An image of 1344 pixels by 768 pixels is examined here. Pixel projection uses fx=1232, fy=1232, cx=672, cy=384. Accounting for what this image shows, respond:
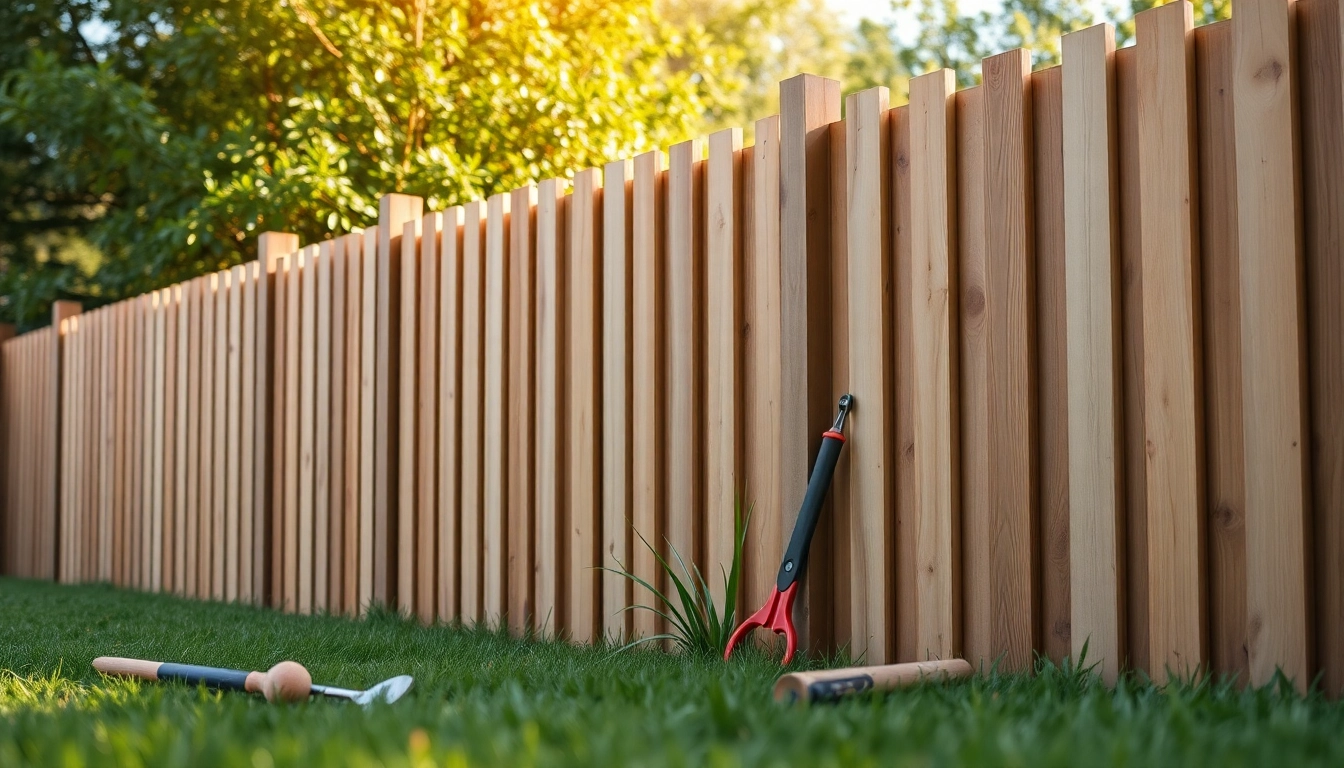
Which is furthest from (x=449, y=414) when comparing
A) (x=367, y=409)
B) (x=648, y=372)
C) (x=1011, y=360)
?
(x=1011, y=360)

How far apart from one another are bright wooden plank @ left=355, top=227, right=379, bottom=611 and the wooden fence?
0.06 ft

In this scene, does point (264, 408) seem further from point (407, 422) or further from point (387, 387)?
point (407, 422)

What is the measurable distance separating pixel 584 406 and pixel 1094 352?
195 cm

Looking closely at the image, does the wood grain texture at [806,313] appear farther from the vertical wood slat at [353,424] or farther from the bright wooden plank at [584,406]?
the vertical wood slat at [353,424]

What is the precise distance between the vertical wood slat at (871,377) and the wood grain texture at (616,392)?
0.95 meters

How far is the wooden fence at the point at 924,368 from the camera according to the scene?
8.57 ft

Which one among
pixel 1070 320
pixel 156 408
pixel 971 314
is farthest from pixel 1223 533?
pixel 156 408

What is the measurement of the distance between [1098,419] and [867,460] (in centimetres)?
70

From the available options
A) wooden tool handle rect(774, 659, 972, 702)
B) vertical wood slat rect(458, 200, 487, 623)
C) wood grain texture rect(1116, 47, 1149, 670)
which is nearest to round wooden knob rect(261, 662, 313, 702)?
wooden tool handle rect(774, 659, 972, 702)

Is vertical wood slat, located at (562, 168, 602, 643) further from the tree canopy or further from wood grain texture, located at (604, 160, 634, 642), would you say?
the tree canopy

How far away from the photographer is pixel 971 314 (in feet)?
10.5

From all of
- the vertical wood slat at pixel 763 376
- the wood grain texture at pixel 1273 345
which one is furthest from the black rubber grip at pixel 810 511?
the wood grain texture at pixel 1273 345

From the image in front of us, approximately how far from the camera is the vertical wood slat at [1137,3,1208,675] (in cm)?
270

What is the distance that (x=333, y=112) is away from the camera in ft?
28.1
